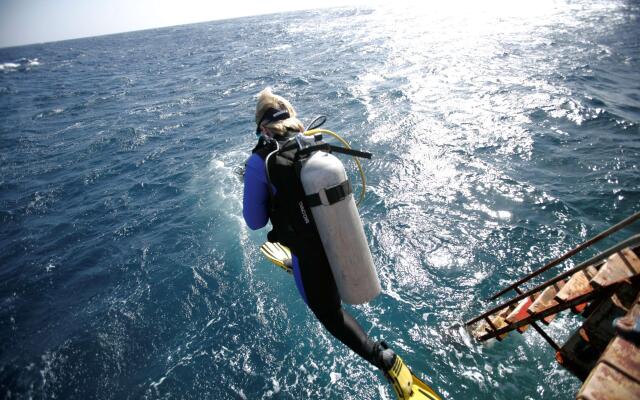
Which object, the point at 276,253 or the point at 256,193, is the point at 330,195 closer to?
the point at 256,193

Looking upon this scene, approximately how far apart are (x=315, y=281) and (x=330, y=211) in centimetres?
84

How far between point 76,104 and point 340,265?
27340 millimetres

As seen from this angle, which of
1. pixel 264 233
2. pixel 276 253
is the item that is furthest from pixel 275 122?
pixel 264 233

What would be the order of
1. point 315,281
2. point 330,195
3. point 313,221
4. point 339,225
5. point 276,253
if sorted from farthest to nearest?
point 276,253
point 315,281
point 313,221
point 339,225
point 330,195

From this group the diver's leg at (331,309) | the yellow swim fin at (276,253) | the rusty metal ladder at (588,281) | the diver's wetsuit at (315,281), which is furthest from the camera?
the yellow swim fin at (276,253)

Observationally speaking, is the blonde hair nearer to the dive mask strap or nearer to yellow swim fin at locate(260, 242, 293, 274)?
the dive mask strap

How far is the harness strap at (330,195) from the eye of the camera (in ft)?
8.88

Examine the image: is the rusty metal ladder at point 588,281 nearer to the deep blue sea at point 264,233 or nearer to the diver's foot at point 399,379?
the deep blue sea at point 264,233

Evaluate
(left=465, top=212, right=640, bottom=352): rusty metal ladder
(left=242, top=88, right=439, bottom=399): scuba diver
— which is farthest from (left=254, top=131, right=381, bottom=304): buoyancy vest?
(left=465, top=212, right=640, bottom=352): rusty metal ladder

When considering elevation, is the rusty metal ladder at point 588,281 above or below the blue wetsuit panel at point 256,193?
below

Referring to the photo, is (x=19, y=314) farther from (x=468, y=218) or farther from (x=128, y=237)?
(x=468, y=218)

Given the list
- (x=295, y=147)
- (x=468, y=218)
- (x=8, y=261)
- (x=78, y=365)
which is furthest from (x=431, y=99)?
(x=8, y=261)

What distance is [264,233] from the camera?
7.22m

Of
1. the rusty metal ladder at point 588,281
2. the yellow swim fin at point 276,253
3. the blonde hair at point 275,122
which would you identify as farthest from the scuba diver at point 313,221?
the yellow swim fin at point 276,253
